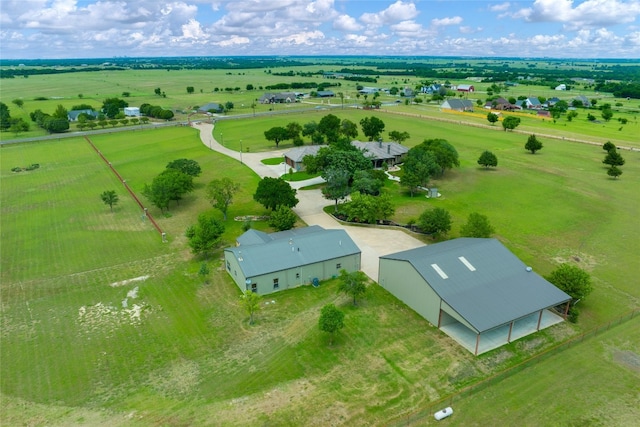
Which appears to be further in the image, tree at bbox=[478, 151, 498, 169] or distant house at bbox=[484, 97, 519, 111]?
distant house at bbox=[484, 97, 519, 111]

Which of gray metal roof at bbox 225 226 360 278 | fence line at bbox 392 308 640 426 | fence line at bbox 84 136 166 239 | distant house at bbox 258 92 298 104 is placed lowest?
fence line at bbox 392 308 640 426

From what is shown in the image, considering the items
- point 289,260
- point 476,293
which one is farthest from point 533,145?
point 289,260

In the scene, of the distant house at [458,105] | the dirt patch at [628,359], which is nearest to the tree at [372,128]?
the dirt patch at [628,359]

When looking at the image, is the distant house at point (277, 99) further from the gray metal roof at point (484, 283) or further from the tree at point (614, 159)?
the gray metal roof at point (484, 283)

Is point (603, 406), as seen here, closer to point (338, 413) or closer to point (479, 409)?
point (479, 409)

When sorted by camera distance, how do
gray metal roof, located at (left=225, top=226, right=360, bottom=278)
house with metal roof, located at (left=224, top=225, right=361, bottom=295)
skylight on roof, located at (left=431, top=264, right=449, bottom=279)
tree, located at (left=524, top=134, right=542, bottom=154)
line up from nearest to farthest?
1. skylight on roof, located at (left=431, top=264, right=449, bottom=279)
2. house with metal roof, located at (left=224, top=225, right=361, bottom=295)
3. gray metal roof, located at (left=225, top=226, right=360, bottom=278)
4. tree, located at (left=524, top=134, right=542, bottom=154)

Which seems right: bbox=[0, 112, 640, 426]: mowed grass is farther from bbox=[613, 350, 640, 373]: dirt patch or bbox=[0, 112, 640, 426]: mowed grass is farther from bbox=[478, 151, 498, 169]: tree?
bbox=[478, 151, 498, 169]: tree

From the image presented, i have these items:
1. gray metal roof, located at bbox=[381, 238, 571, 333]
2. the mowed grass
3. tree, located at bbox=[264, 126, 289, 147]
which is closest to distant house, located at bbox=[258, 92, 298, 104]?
tree, located at bbox=[264, 126, 289, 147]
